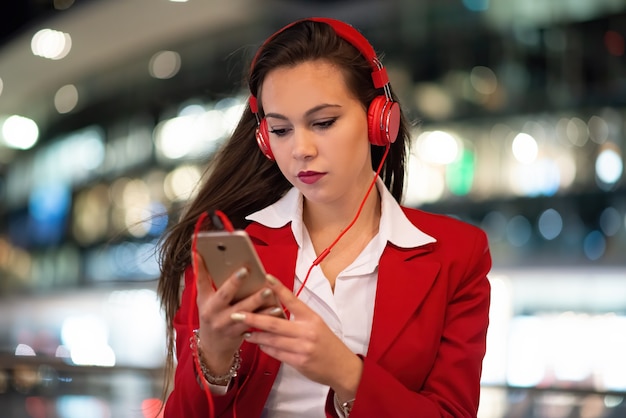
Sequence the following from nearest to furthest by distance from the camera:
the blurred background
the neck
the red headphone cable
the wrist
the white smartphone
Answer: the white smartphone
the wrist
the red headphone cable
the neck
the blurred background

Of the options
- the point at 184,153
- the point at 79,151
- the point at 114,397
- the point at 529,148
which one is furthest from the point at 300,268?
the point at 79,151

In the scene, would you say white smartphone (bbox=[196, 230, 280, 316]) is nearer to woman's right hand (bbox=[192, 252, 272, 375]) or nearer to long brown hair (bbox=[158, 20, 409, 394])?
woman's right hand (bbox=[192, 252, 272, 375])

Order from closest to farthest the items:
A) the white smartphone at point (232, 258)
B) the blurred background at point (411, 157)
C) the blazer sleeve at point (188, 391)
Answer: the white smartphone at point (232, 258), the blazer sleeve at point (188, 391), the blurred background at point (411, 157)

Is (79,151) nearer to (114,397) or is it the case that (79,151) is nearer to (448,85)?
(448,85)

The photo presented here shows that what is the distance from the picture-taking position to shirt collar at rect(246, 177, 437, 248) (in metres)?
1.91

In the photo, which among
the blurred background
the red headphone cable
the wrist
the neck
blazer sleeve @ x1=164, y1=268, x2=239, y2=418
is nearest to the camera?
the wrist

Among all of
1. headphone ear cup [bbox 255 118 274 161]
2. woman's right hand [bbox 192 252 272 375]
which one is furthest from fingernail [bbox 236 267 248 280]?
headphone ear cup [bbox 255 118 274 161]

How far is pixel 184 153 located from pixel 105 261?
319cm

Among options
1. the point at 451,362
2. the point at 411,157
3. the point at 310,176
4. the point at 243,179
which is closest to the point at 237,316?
the point at 310,176

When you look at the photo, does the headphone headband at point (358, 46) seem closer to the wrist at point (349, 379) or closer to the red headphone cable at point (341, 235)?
the red headphone cable at point (341, 235)

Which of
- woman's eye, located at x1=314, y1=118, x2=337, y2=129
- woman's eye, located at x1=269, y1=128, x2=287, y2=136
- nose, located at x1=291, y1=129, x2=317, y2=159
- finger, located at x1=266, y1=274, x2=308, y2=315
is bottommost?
finger, located at x1=266, y1=274, x2=308, y2=315

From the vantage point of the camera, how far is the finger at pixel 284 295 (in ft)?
4.85

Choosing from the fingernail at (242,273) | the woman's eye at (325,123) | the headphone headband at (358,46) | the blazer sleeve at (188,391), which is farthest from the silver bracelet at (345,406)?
the headphone headband at (358,46)

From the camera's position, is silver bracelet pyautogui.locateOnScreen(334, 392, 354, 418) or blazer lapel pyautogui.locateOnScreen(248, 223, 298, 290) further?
blazer lapel pyautogui.locateOnScreen(248, 223, 298, 290)
